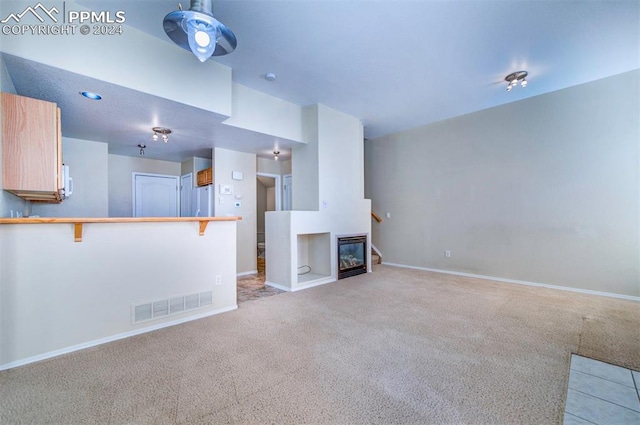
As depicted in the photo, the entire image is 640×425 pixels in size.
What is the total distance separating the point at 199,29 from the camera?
1839 millimetres

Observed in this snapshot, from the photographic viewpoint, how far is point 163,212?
5.94 m

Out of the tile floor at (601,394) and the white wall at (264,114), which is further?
the white wall at (264,114)

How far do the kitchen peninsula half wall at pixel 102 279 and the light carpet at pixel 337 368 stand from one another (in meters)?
0.18

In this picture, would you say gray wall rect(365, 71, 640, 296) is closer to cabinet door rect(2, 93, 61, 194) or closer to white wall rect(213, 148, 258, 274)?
white wall rect(213, 148, 258, 274)

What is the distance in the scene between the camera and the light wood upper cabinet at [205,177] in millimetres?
5261

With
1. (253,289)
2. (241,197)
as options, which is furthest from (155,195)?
(253,289)

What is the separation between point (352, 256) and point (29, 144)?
437cm

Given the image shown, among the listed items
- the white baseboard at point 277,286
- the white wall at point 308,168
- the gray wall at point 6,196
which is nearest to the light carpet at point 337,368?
the white baseboard at point 277,286

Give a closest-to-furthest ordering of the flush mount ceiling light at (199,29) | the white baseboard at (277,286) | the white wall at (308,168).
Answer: the flush mount ceiling light at (199,29) → the white baseboard at (277,286) → the white wall at (308,168)

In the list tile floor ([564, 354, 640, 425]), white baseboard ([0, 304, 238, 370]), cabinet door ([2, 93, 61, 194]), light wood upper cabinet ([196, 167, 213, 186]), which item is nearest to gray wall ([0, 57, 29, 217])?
cabinet door ([2, 93, 61, 194])

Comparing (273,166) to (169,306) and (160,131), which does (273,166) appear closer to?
(160,131)

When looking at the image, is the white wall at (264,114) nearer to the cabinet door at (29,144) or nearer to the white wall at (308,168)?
the white wall at (308,168)

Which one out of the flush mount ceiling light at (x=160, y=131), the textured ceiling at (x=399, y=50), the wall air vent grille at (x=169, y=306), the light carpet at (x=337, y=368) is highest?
the textured ceiling at (x=399, y=50)

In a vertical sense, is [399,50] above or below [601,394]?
above
